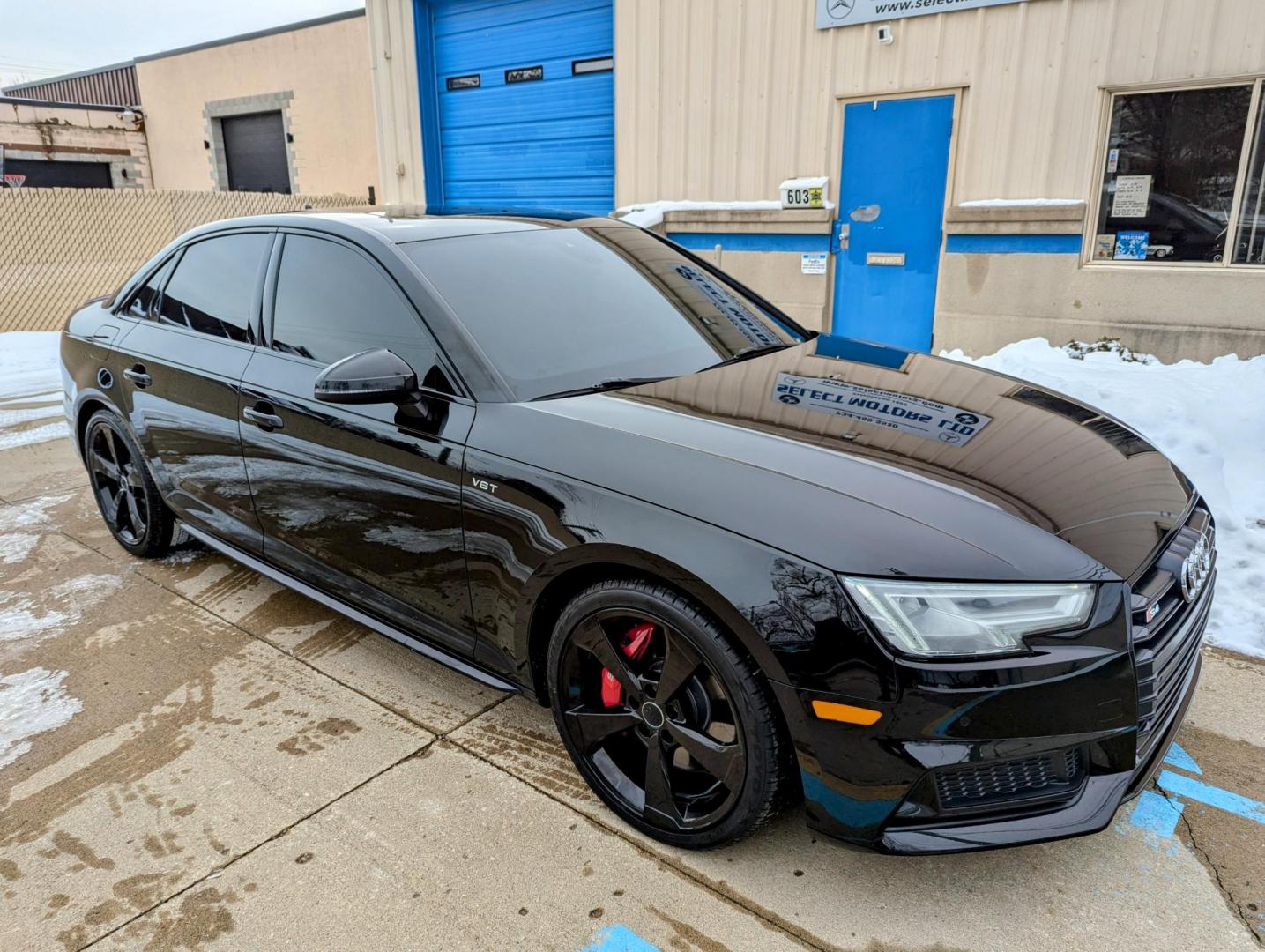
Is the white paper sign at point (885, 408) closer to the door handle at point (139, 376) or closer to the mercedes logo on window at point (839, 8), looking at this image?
the door handle at point (139, 376)

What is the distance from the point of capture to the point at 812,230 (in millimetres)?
8281

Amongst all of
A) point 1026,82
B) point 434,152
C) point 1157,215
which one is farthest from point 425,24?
point 1157,215

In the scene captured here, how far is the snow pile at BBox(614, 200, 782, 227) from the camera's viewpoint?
28.0 ft

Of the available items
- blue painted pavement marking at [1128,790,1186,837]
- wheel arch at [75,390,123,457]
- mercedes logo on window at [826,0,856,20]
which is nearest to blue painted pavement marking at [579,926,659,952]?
blue painted pavement marking at [1128,790,1186,837]

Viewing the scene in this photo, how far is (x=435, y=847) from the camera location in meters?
2.44

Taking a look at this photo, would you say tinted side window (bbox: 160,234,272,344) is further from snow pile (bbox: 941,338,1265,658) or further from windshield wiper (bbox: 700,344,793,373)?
snow pile (bbox: 941,338,1265,658)

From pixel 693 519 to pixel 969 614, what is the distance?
64 centimetres

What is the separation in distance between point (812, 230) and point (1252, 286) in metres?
3.46

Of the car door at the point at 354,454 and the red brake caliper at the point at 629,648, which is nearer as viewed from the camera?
the red brake caliper at the point at 629,648

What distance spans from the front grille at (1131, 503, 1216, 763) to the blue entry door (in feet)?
18.4

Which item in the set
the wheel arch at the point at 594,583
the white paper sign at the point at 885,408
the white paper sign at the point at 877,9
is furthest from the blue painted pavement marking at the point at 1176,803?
the white paper sign at the point at 877,9

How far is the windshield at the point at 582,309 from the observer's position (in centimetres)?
278

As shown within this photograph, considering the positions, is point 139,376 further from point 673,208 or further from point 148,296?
point 673,208

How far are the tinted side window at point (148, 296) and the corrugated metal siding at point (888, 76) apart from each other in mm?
5875
